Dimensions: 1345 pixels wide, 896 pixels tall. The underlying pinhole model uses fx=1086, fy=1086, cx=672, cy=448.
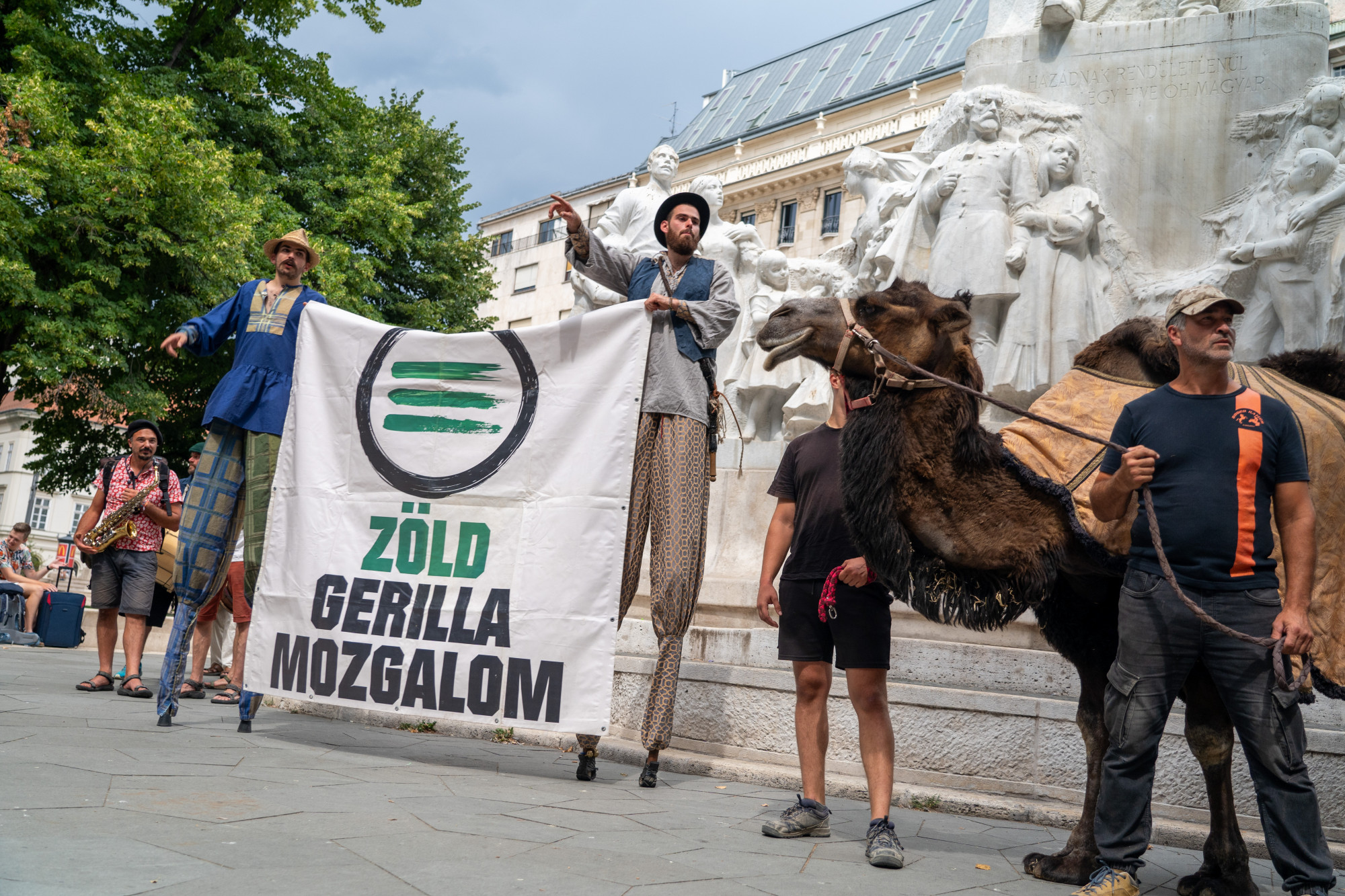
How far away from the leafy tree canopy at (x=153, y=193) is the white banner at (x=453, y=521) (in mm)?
13151

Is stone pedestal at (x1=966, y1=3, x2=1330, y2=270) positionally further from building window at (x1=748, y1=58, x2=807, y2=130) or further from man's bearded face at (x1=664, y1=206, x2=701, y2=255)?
building window at (x1=748, y1=58, x2=807, y2=130)

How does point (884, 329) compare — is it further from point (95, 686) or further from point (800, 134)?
point (800, 134)

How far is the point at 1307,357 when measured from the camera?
430cm

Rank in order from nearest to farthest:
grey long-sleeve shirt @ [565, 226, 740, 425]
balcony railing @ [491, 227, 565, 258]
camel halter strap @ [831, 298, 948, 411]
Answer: camel halter strap @ [831, 298, 948, 411] < grey long-sleeve shirt @ [565, 226, 740, 425] < balcony railing @ [491, 227, 565, 258]

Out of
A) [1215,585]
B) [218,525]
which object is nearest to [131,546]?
[218,525]

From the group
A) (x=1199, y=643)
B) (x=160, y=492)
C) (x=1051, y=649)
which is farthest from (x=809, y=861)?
(x=160, y=492)

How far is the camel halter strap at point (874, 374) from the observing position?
3936 millimetres

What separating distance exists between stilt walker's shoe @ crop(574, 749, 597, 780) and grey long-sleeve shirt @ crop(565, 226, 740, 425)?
5.51 feet

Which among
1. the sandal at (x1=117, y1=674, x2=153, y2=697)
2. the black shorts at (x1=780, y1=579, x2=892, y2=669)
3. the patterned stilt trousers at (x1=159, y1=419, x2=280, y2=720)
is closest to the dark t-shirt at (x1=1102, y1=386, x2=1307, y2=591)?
the black shorts at (x1=780, y1=579, x2=892, y2=669)

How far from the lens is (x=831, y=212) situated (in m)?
45.2

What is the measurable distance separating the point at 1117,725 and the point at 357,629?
12.2 ft

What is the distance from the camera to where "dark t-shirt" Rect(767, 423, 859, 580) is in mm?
4492

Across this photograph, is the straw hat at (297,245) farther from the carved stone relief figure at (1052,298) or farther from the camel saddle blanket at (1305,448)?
the carved stone relief figure at (1052,298)

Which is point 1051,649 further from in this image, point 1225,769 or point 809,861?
point 809,861
